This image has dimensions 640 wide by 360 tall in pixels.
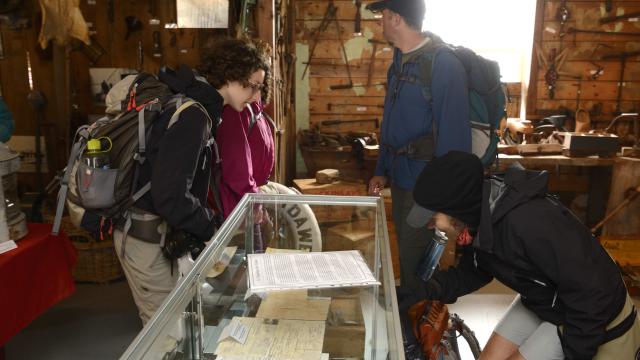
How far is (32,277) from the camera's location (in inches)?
102

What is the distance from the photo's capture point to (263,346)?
48.5 inches

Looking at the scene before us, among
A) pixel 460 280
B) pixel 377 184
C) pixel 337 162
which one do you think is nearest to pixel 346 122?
pixel 337 162

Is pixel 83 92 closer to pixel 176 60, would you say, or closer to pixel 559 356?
pixel 176 60

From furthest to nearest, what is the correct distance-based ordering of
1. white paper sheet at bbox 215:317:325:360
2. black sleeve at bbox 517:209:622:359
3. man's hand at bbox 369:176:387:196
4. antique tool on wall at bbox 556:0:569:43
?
1. antique tool on wall at bbox 556:0:569:43
2. man's hand at bbox 369:176:387:196
3. black sleeve at bbox 517:209:622:359
4. white paper sheet at bbox 215:317:325:360

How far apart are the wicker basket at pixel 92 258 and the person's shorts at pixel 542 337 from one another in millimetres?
3292

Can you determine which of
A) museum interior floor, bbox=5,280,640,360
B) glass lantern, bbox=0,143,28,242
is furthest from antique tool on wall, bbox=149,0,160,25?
glass lantern, bbox=0,143,28,242

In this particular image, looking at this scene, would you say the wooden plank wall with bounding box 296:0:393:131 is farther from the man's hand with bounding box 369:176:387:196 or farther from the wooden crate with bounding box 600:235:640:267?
the man's hand with bounding box 369:176:387:196

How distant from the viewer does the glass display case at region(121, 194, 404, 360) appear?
3.54 ft

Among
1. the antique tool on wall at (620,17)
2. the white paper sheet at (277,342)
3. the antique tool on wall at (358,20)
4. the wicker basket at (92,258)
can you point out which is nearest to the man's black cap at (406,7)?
the white paper sheet at (277,342)

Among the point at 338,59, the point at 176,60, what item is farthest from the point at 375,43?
the point at 176,60

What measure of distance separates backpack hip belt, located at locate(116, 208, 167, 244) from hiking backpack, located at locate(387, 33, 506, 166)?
1414 mm

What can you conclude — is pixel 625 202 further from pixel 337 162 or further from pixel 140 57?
pixel 140 57

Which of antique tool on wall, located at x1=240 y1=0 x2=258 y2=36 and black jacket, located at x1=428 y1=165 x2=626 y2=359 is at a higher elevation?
antique tool on wall, located at x1=240 y1=0 x2=258 y2=36

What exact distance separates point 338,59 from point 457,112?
3742 millimetres
